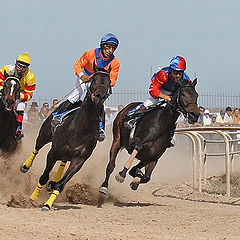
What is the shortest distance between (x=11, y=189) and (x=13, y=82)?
6.04 ft

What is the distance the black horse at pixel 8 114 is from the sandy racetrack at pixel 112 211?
0.40 meters

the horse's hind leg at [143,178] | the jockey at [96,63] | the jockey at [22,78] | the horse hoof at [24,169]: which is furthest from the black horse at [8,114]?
the horse's hind leg at [143,178]

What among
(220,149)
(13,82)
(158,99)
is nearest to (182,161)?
(220,149)

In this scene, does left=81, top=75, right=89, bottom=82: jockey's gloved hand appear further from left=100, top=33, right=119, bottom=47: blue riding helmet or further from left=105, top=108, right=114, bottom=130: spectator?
left=105, top=108, right=114, bottom=130: spectator

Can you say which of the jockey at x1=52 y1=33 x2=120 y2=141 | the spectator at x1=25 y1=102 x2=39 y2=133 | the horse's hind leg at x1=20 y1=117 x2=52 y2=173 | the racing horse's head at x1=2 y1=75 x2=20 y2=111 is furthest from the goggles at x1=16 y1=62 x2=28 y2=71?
the spectator at x1=25 y1=102 x2=39 y2=133

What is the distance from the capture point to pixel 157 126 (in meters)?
9.27

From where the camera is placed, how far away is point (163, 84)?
31.9 feet

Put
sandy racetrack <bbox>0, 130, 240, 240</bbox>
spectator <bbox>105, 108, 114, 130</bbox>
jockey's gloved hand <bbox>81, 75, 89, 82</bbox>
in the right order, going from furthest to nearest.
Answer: spectator <bbox>105, 108, 114, 130</bbox> → jockey's gloved hand <bbox>81, 75, 89, 82</bbox> → sandy racetrack <bbox>0, 130, 240, 240</bbox>

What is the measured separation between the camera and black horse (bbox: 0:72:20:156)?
8.88m

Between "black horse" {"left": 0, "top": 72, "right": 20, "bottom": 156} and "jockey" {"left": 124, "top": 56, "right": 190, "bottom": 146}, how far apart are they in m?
1.88

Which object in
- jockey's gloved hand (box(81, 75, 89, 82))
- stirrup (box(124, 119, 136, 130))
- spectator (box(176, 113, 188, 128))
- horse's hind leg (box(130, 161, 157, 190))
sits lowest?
horse's hind leg (box(130, 161, 157, 190))

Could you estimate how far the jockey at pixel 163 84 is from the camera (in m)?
9.28

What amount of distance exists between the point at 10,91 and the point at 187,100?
2688mm

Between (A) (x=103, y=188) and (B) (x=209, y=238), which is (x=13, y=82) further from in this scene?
(B) (x=209, y=238)
